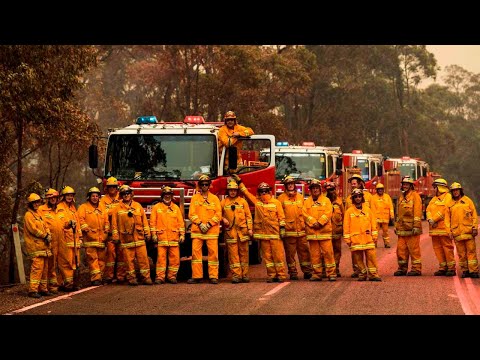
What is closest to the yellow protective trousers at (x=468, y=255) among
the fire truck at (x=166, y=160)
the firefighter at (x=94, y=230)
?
the fire truck at (x=166, y=160)

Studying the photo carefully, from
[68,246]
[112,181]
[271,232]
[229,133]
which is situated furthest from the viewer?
[229,133]

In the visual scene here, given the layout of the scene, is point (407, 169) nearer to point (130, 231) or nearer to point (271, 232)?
point (271, 232)

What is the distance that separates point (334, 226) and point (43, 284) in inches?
225

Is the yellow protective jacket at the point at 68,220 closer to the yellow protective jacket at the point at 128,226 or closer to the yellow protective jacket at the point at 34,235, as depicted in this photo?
the yellow protective jacket at the point at 34,235

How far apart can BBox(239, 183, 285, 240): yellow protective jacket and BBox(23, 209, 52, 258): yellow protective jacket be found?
13.6 ft

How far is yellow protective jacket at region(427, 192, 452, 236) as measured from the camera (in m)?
17.8

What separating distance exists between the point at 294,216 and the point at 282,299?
361 cm

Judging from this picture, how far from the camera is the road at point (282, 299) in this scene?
12.8m

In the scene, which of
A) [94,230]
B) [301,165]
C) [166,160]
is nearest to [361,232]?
[166,160]

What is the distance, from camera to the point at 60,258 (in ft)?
52.2

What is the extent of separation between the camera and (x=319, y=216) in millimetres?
17172

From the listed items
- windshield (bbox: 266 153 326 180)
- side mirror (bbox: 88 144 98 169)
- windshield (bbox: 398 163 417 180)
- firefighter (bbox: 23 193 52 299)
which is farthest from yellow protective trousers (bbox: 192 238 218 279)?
windshield (bbox: 398 163 417 180)
